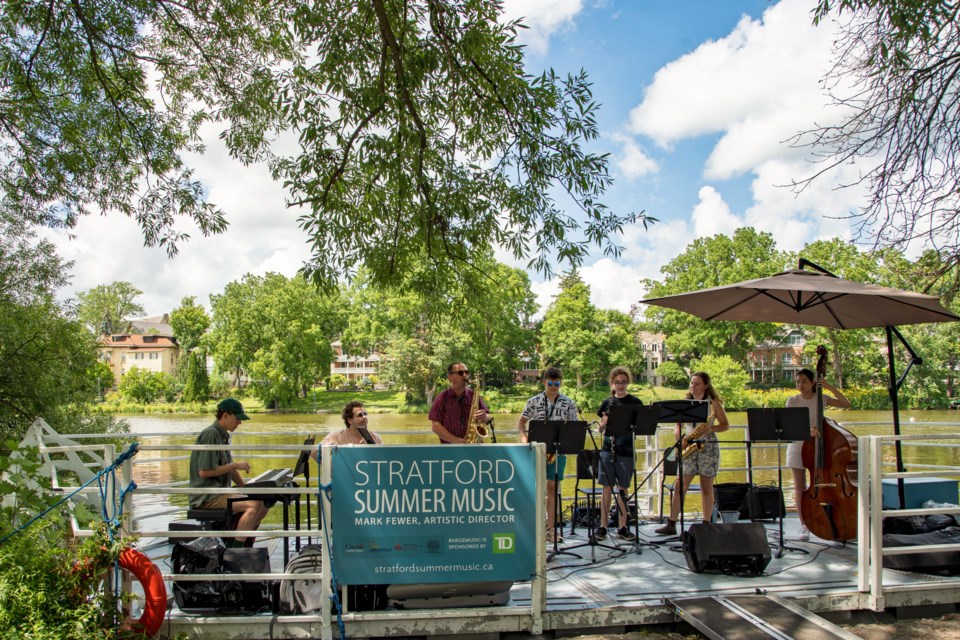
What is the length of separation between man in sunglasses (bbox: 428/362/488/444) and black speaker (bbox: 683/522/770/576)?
206cm

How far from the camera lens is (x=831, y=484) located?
5898 millimetres

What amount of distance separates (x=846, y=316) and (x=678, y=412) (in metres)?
2.39

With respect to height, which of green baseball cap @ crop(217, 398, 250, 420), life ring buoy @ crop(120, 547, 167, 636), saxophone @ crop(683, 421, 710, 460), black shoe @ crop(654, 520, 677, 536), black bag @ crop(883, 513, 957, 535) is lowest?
black shoe @ crop(654, 520, 677, 536)

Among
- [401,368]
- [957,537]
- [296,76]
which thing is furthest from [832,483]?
[401,368]

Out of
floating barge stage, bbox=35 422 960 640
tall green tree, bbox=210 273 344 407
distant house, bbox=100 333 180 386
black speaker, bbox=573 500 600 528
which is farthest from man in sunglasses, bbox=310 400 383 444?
distant house, bbox=100 333 180 386

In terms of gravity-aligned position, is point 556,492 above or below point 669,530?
above

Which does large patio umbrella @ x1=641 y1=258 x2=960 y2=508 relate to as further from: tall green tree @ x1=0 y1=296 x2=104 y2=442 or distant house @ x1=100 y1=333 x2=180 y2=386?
distant house @ x1=100 y1=333 x2=180 y2=386

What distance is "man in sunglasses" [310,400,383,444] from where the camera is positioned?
227 inches

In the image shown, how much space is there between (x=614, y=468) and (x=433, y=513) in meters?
2.55

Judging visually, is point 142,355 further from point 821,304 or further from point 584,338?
point 821,304

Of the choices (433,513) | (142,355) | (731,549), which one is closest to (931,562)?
(731,549)

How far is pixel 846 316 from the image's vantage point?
275 inches

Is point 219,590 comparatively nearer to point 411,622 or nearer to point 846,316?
point 411,622

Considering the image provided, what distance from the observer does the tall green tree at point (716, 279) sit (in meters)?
53.1
